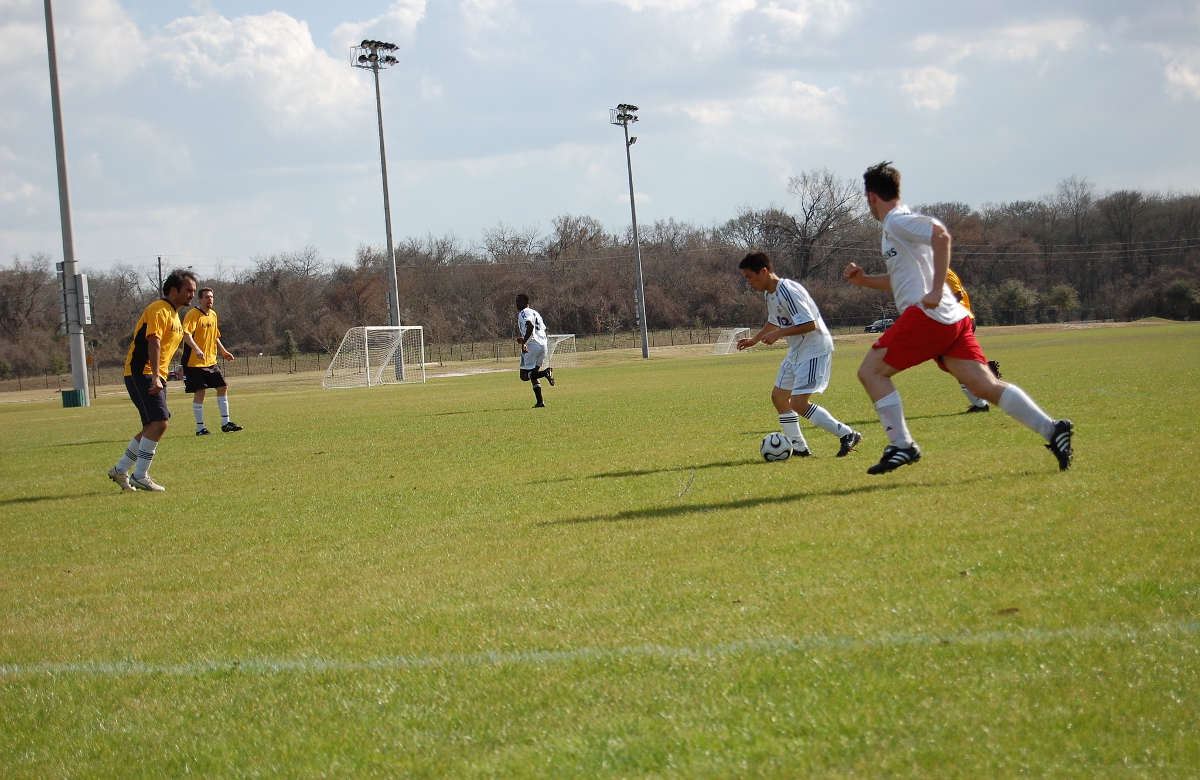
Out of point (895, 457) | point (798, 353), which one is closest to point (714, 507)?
point (895, 457)

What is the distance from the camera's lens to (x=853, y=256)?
9588 cm

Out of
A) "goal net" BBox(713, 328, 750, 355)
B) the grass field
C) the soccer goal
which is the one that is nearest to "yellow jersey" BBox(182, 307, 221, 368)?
the grass field

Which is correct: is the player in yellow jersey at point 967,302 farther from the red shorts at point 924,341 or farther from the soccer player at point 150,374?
the soccer player at point 150,374

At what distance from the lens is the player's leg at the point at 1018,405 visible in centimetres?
652

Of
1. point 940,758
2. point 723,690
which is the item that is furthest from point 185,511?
point 940,758

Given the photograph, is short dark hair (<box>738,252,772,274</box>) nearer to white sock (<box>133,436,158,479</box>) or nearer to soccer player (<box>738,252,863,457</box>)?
soccer player (<box>738,252,863,457</box>)

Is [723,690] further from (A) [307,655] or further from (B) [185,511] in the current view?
(B) [185,511]

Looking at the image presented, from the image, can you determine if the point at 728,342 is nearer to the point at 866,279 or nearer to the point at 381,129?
the point at 381,129

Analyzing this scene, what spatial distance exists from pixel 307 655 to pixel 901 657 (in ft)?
7.24

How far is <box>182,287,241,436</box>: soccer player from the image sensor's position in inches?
623

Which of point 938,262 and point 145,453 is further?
point 145,453

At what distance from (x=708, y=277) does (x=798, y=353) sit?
297 ft

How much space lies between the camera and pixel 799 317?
853 cm

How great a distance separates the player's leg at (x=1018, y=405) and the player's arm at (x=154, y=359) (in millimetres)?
6963
